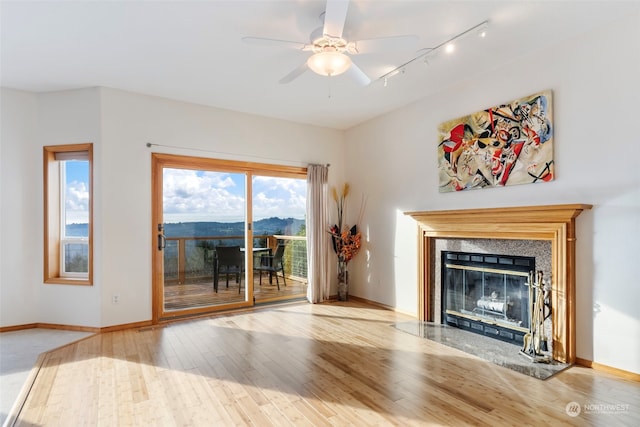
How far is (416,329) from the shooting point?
3.99 metres

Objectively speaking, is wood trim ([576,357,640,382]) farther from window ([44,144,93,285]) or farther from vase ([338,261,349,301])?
window ([44,144,93,285])

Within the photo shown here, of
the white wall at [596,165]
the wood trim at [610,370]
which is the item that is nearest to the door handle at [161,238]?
the white wall at [596,165]

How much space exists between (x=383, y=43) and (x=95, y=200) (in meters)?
3.69

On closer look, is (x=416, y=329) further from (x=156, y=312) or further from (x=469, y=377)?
(x=156, y=312)

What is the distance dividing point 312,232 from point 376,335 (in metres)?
2.13

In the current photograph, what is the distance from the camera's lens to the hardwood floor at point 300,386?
2.20 metres

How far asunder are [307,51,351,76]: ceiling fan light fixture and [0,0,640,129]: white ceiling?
33cm

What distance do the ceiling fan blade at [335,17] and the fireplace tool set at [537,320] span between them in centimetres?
279

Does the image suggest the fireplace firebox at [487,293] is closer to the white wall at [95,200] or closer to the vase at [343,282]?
the vase at [343,282]

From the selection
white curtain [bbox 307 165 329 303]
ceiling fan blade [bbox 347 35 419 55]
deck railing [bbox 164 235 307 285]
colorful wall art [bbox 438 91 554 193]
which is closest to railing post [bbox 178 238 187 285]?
deck railing [bbox 164 235 307 285]

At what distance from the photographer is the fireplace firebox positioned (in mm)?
3449

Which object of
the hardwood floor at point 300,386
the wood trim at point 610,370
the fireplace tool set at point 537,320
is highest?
the fireplace tool set at point 537,320

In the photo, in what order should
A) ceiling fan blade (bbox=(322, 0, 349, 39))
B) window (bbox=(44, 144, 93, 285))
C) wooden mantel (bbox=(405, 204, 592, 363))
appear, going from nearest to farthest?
ceiling fan blade (bbox=(322, 0, 349, 39)) < wooden mantel (bbox=(405, 204, 592, 363)) < window (bbox=(44, 144, 93, 285))

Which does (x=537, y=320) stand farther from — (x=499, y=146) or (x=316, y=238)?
(x=316, y=238)
